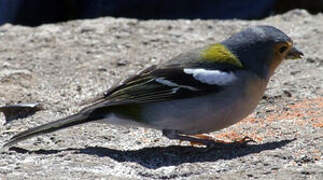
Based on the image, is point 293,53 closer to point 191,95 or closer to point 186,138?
point 191,95

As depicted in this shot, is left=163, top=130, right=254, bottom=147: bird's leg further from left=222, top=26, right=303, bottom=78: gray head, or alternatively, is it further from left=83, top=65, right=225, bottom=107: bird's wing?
left=222, top=26, right=303, bottom=78: gray head

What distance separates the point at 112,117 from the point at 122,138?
412 mm

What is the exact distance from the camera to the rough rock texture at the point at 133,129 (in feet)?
17.5

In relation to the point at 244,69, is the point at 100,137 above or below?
below

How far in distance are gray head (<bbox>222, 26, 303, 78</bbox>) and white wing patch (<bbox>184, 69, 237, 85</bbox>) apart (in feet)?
0.64

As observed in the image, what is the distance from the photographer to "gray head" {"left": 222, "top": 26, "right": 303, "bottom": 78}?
19.5 ft

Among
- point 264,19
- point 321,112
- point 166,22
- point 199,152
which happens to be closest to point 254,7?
point 264,19

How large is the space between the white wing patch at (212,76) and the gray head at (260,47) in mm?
194

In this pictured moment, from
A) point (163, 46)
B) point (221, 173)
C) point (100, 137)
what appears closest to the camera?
point (221, 173)

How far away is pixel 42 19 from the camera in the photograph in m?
10.6

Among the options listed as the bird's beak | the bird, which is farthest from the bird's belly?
the bird's beak

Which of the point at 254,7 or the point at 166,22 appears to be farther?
the point at 254,7

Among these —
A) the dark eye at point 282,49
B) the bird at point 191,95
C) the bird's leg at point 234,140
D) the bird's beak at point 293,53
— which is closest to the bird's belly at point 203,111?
the bird at point 191,95

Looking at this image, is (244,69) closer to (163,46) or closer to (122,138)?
(122,138)
